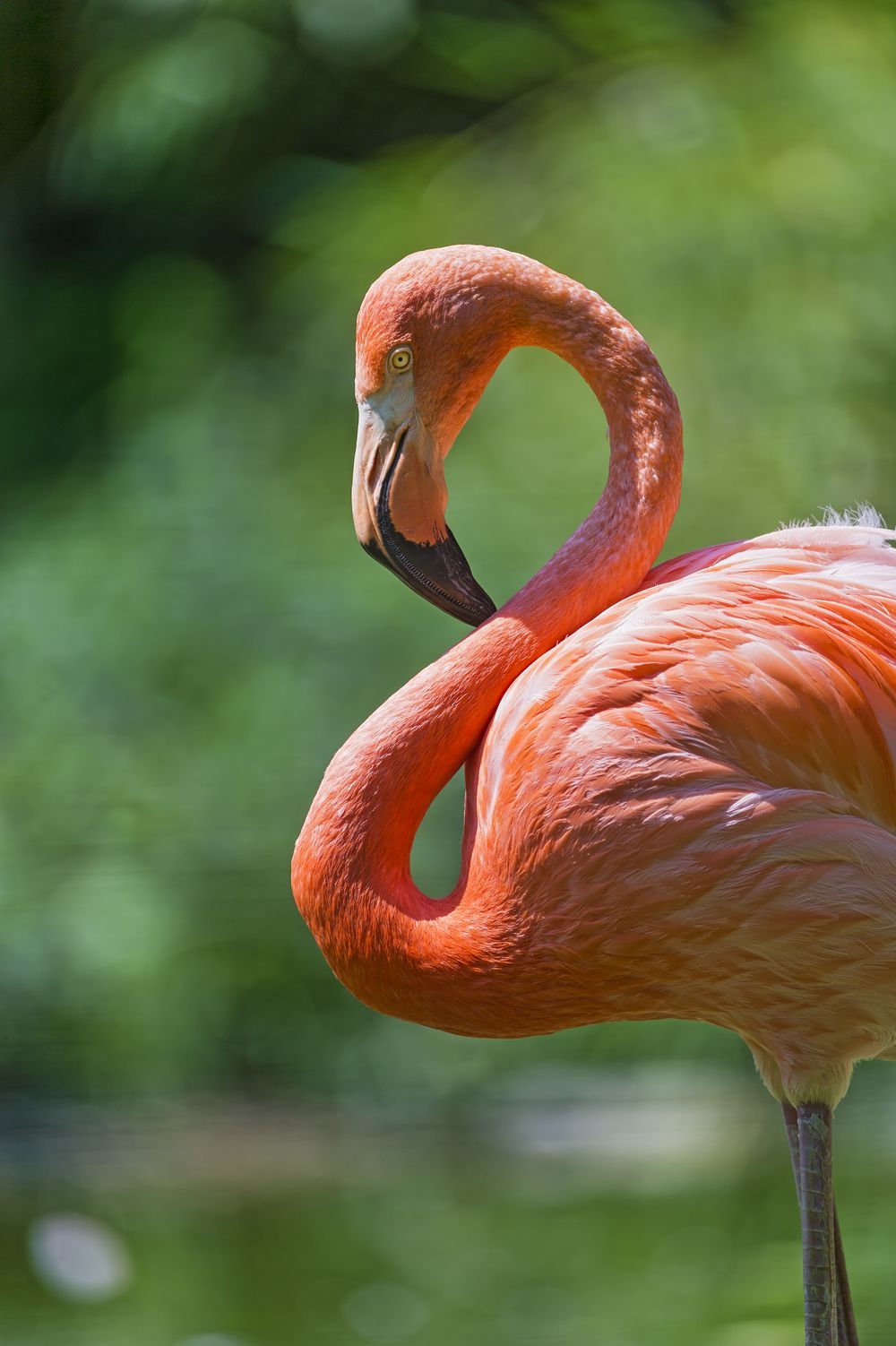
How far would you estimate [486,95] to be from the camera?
299 centimetres

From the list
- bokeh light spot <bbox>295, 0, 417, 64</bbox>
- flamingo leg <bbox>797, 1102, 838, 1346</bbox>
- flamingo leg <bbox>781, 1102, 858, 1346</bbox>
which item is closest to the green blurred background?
bokeh light spot <bbox>295, 0, 417, 64</bbox>

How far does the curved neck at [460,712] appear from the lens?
1.23 m

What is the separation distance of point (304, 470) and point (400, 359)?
1.58 m

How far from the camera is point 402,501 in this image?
1.27 m

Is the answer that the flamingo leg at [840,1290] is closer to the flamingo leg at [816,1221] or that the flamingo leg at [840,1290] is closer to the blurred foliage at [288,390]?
the flamingo leg at [816,1221]

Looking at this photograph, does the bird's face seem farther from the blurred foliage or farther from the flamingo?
the blurred foliage

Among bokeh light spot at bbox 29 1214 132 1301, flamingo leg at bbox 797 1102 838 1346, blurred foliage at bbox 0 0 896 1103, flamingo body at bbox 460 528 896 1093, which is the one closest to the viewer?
flamingo body at bbox 460 528 896 1093

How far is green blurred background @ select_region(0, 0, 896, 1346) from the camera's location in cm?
247

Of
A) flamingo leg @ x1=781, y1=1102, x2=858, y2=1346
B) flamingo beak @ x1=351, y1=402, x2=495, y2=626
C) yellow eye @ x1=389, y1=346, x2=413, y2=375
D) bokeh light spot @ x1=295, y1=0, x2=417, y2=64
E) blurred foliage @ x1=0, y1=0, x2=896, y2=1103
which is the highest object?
bokeh light spot @ x1=295, y1=0, x2=417, y2=64

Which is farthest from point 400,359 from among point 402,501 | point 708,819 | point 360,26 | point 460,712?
point 360,26

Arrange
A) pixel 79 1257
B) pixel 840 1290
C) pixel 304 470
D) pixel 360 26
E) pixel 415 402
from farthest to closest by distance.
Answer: pixel 360 26
pixel 304 470
pixel 79 1257
pixel 840 1290
pixel 415 402

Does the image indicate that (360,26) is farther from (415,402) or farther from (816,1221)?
(816,1221)

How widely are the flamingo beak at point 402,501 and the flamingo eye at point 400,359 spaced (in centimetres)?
4

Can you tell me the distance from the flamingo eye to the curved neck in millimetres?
108
